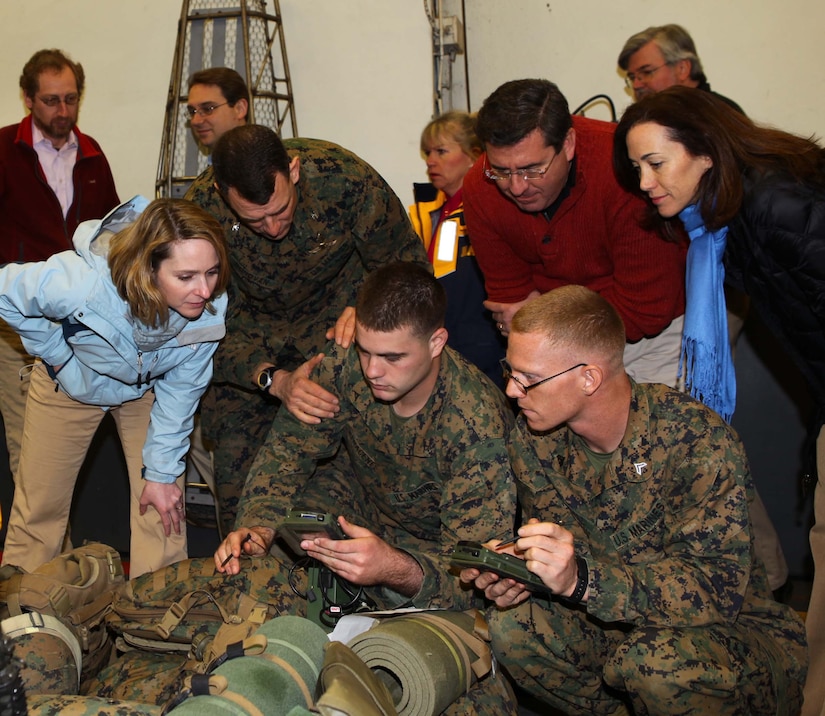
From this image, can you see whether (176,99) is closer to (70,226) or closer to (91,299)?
(70,226)

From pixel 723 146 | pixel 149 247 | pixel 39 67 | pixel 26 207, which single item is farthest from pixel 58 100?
pixel 723 146

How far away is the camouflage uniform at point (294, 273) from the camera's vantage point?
3123mm

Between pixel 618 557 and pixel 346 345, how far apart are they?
3.51 feet

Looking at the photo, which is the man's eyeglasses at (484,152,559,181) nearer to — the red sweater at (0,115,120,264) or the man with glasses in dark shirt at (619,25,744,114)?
the man with glasses in dark shirt at (619,25,744,114)

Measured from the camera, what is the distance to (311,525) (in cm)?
225

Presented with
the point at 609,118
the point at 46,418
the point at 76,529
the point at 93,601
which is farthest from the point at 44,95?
the point at 609,118

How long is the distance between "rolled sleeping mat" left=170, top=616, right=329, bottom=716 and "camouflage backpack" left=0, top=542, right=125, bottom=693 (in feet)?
2.00

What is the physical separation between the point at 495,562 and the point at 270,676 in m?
0.57

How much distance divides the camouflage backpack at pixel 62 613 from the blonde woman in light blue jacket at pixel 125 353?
270mm

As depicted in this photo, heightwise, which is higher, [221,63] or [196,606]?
[221,63]

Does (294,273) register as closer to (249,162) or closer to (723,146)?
(249,162)

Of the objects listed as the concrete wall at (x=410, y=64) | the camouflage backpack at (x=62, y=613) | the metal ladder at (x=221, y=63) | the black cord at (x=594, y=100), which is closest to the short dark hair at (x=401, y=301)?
the camouflage backpack at (x=62, y=613)

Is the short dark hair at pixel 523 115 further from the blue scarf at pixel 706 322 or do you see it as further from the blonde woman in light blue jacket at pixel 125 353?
the blonde woman in light blue jacket at pixel 125 353

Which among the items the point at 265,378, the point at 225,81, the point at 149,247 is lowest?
the point at 265,378
